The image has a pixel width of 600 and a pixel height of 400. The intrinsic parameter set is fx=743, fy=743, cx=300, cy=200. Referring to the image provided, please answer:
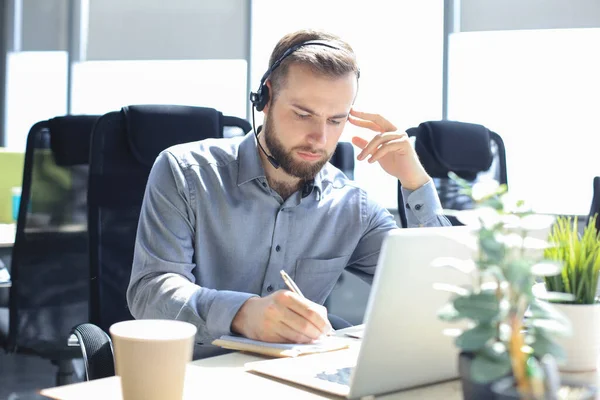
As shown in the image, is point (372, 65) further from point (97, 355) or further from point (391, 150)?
point (97, 355)

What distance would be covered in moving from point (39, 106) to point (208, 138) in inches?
147

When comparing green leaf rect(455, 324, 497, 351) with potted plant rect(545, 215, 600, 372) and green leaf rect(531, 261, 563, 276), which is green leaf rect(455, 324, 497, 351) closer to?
green leaf rect(531, 261, 563, 276)

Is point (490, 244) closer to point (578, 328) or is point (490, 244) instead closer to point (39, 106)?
point (578, 328)

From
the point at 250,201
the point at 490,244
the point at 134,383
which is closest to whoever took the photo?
the point at 490,244

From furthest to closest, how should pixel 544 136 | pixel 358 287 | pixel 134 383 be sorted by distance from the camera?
pixel 358 287 → pixel 544 136 → pixel 134 383

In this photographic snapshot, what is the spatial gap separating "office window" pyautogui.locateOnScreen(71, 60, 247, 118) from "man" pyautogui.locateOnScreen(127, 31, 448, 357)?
2932 mm

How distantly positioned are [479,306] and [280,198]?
107 cm

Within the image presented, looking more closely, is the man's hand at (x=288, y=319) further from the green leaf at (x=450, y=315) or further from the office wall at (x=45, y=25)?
the office wall at (x=45, y=25)

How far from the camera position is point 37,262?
2436 mm

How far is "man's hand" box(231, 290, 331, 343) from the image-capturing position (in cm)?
111

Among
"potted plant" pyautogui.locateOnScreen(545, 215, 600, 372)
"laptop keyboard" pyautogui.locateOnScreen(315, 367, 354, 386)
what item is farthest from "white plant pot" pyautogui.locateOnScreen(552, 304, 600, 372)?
"laptop keyboard" pyautogui.locateOnScreen(315, 367, 354, 386)

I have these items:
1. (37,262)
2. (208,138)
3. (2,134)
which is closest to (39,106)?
(2,134)

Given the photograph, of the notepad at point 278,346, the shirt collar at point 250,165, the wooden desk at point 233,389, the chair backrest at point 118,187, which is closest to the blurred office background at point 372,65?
the chair backrest at point 118,187

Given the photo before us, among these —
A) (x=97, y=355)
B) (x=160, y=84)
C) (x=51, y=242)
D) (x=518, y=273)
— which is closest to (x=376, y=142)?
(x=97, y=355)
